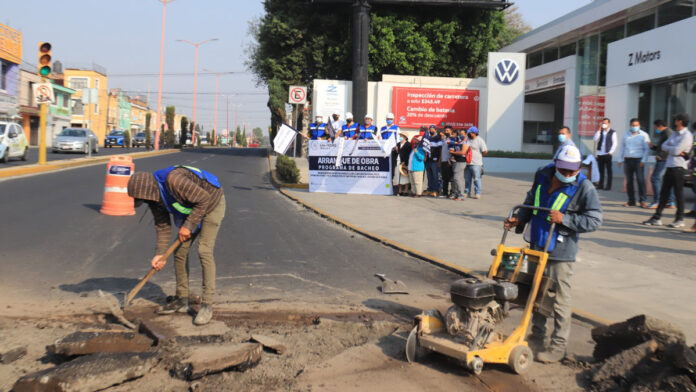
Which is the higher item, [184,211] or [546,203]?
[546,203]

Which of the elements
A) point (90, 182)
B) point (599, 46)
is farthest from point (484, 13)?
point (90, 182)

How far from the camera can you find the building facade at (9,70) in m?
44.2

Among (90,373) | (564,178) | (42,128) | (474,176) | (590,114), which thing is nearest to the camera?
(90,373)

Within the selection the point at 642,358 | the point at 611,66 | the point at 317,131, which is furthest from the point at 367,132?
the point at 611,66

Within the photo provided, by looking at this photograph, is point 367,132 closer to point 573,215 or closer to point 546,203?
point 546,203

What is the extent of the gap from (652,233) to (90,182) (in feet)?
48.6

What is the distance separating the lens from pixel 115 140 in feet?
173

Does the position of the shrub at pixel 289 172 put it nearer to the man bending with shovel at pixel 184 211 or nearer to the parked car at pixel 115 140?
the man bending with shovel at pixel 184 211

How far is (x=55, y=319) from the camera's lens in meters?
5.28

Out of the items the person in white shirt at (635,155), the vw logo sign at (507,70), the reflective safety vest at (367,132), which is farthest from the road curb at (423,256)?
the vw logo sign at (507,70)

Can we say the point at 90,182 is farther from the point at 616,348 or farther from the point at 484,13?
the point at 484,13

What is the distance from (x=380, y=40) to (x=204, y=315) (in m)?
27.7

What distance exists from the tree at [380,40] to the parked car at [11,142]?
45.8 feet

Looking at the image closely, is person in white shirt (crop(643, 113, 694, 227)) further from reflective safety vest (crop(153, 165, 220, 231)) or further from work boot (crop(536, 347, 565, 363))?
reflective safety vest (crop(153, 165, 220, 231))
